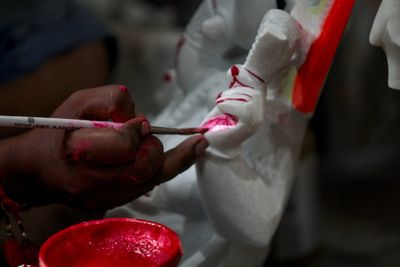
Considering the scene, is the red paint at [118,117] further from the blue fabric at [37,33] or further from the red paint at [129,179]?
the blue fabric at [37,33]

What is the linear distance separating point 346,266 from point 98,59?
56cm

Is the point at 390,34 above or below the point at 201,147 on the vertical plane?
above

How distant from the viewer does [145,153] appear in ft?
1.96

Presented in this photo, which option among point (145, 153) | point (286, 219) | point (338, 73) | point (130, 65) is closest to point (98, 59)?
point (130, 65)

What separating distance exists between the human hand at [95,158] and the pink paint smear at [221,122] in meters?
0.02

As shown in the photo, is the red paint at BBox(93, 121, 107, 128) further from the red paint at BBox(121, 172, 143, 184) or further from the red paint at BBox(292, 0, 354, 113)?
the red paint at BBox(292, 0, 354, 113)

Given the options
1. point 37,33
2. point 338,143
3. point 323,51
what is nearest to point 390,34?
point 323,51

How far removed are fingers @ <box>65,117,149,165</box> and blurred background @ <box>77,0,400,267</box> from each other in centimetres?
59

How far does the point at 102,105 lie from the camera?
24.2 inches

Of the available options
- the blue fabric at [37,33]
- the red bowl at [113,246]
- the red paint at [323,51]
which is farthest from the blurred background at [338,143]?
the red bowl at [113,246]

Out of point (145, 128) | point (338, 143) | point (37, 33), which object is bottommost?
point (338, 143)

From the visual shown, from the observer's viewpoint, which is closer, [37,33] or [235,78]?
[235,78]

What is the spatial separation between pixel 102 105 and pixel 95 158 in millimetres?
63

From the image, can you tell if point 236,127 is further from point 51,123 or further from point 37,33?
point 37,33
